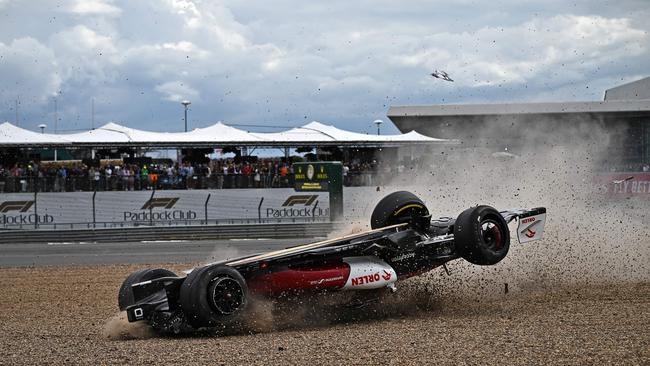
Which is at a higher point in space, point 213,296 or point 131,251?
point 213,296

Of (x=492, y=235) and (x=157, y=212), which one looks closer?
(x=492, y=235)

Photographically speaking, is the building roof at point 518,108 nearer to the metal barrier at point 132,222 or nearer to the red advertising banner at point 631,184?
the red advertising banner at point 631,184

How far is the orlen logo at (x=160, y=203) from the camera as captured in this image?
95.5 ft

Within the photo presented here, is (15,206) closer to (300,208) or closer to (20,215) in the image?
(20,215)

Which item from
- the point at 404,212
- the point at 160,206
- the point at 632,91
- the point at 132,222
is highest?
the point at 632,91

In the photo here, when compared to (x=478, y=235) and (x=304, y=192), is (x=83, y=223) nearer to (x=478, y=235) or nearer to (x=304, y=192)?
(x=304, y=192)

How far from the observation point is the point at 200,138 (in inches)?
1377

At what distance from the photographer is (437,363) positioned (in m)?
7.84

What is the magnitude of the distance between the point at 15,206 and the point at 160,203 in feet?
16.2

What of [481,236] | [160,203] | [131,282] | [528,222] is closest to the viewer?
[131,282]

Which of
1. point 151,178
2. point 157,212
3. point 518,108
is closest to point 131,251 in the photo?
point 157,212

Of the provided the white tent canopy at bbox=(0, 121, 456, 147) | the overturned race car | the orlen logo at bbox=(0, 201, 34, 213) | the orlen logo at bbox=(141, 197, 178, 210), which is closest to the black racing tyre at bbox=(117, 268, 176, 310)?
the overturned race car

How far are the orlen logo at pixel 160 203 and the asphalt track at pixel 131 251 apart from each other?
5.54 ft

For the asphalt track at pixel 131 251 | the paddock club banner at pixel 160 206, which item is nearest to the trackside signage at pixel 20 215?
the paddock club banner at pixel 160 206
